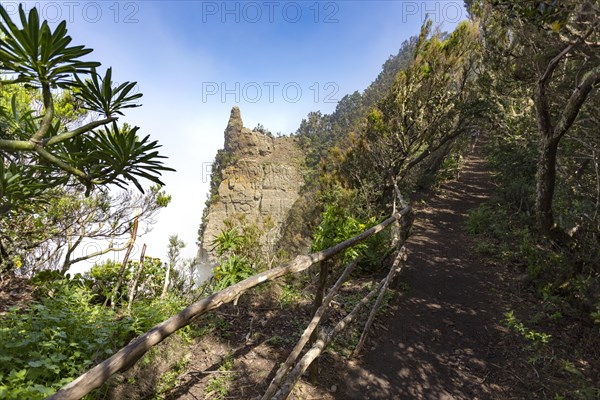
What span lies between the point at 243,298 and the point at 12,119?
3.38 metres

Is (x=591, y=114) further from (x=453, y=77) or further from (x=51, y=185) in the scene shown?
(x=51, y=185)

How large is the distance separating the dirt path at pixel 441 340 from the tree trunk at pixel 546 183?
1279 mm

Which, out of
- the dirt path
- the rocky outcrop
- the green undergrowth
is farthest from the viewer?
the rocky outcrop

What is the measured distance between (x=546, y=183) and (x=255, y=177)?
4324 cm

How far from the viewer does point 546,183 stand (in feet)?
15.7

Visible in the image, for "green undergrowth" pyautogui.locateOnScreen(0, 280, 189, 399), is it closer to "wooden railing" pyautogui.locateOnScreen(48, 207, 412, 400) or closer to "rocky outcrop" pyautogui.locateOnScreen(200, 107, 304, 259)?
"wooden railing" pyautogui.locateOnScreen(48, 207, 412, 400)

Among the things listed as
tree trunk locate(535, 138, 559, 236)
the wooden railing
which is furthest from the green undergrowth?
tree trunk locate(535, 138, 559, 236)

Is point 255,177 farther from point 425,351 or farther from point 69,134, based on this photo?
point 69,134

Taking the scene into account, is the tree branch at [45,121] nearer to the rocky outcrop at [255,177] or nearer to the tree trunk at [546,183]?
the tree trunk at [546,183]

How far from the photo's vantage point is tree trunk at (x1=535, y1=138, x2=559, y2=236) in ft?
15.2

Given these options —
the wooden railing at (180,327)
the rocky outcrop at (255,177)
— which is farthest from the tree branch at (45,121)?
the rocky outcrop at (255,177)

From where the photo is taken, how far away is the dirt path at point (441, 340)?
310 centimetres

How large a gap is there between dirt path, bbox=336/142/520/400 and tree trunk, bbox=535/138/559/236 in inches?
50.4

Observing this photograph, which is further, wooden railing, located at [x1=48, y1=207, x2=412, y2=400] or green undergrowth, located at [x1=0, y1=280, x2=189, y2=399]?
green undergrowth, located at [x1=0, y1=280, x2=189, y2=399]
